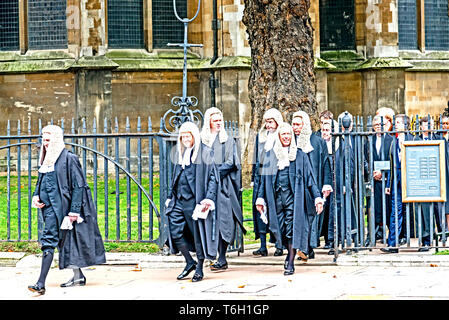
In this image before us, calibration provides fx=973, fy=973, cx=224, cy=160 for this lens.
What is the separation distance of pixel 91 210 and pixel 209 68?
42.3 ft

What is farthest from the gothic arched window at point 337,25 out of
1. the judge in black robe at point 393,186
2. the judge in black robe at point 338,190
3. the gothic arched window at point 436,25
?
the judge in black robe at point 393,186

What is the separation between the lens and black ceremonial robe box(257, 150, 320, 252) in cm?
1072

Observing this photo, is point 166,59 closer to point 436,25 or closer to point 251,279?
point 436,25

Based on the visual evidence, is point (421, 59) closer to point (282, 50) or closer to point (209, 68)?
point (209, 68)

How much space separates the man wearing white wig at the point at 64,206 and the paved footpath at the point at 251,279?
39 cm

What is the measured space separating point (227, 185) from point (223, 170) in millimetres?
212

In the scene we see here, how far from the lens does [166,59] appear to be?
23.4 metres

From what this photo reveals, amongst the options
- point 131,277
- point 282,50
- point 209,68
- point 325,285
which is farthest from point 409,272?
point 209,68

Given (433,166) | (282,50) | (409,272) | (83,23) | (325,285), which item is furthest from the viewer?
(83,23)

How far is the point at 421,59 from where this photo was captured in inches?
981

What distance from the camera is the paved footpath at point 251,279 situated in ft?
30.2

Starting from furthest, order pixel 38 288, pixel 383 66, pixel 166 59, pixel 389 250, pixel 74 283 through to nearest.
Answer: pixel 383 66 < pixel 166 59 < pixel 389 250 < pixel 74 283 < pixel 38 288

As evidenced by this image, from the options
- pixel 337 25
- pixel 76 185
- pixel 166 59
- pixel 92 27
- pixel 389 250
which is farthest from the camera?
pixel 337 25

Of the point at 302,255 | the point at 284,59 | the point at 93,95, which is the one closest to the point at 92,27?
the point at 93,95
